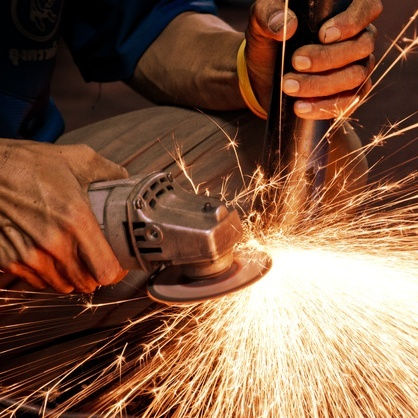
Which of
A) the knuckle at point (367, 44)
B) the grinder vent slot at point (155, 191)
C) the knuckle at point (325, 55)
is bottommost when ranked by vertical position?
the grinder vent slot at point (155, 191)

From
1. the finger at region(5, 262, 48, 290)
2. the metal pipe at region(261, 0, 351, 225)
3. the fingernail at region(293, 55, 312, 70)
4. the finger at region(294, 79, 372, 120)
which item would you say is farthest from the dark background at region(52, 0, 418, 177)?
the finger at region(5, 262, 48, 290)

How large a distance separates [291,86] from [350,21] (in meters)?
0.17

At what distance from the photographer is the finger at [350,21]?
124cm

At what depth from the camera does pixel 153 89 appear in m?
2.14

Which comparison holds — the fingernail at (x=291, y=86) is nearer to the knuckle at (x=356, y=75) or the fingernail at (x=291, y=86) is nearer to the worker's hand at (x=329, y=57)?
the worker's hand at (x=329, y=57)

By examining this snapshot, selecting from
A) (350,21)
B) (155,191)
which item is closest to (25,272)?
(155,191)

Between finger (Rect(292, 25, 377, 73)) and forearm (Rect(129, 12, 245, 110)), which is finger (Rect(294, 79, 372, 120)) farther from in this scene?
forearm (Rect(129, 12, 245, 110))

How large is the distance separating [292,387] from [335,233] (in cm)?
40

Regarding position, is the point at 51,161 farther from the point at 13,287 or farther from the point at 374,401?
the point at 374,401

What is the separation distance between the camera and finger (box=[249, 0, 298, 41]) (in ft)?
4.05

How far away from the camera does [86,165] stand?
1275mm

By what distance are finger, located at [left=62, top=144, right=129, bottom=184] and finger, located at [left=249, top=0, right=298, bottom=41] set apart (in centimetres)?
42

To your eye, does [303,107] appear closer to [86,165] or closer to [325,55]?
[325,55]

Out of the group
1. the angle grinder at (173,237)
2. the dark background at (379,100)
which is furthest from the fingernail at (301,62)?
the dark background at (379,100)
